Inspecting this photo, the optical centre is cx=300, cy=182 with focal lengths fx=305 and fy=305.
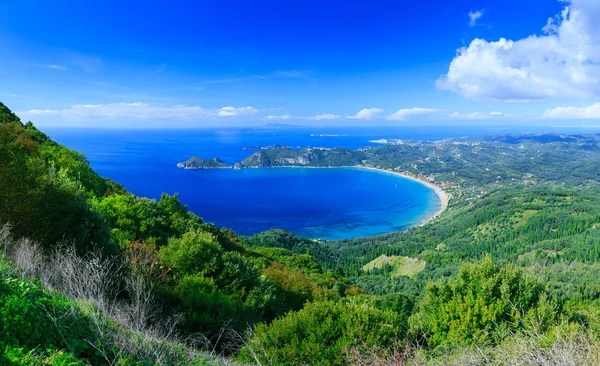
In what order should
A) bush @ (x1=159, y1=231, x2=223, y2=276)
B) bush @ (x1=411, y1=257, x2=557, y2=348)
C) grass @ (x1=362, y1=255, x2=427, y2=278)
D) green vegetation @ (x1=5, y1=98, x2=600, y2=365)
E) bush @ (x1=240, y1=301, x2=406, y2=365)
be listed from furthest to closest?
1. grass @ (x1=362, y1=255, x2=427, y2=278)
2. bush @ (x1=159, y1=231, x2=223, y2=276)
3. bush @ (x1=411, y1=257, x2=557, y2=348)
4. bush @ (x1=240, y1=301, x2=406, y2=365)
5. green vegetation @ (x1=5, y1=98, x2=600, y2=365)

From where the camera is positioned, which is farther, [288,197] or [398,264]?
[288,197]

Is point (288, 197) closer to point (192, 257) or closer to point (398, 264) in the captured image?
point (398, 264)

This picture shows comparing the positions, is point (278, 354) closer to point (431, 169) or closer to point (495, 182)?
point (495, 182)

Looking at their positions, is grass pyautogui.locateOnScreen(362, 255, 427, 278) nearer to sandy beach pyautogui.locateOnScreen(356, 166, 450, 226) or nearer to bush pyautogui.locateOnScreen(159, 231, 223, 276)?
sandy beach pyautogui.locateOnScreen(356, 166, 450, 226)

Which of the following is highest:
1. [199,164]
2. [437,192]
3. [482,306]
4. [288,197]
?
[482,306]

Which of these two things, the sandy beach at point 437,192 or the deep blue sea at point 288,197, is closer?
the deep blue sea at point 288,197

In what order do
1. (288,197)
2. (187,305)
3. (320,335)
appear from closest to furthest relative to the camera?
(320,335)
(187,305)
(288,197)

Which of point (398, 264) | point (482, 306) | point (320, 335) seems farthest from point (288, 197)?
point (320, 335)

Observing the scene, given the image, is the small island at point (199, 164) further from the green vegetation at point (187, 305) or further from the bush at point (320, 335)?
the bush at point (320, 335)

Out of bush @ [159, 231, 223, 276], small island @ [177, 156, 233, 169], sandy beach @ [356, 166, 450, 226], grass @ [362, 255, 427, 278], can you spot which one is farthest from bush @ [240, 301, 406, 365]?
small island @ [177, 156, 233, 169]

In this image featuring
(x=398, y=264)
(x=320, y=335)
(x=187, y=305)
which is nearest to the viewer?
(x=320, y=335)

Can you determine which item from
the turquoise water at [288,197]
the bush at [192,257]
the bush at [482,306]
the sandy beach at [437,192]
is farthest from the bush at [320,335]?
the sandy beach at [437,192]
